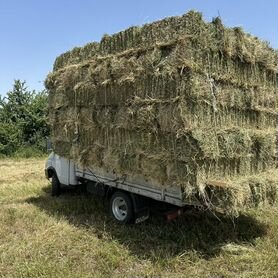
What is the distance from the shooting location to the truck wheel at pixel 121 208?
7288 millimetres

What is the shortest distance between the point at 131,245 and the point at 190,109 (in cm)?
245

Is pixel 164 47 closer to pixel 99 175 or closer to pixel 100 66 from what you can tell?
pixel 100 66

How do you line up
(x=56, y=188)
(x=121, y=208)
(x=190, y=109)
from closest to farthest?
(x=190, y=109) → (x=121, y=208) → (x=56, y=188)

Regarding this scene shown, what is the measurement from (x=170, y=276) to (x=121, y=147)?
2631 millimetres

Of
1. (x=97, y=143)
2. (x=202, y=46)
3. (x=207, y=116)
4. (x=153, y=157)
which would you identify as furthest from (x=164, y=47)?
(x=97, y=143)

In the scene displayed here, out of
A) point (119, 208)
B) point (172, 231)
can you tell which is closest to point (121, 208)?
point (119, 208)

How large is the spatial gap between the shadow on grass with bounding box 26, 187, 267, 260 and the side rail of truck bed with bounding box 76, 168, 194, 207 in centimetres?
68

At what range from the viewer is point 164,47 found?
6.19 m

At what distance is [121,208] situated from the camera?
25.2 feet

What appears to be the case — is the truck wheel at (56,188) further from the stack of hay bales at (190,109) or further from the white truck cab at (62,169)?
the stack of hay bales at (190,109)

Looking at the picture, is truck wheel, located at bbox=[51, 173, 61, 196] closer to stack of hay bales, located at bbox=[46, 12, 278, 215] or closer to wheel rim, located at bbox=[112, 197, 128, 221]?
stack of hay bales, located at bbox=[46, 12, 278, 215]

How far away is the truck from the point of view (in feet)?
21.5

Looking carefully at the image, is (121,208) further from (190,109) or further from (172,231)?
(190,109)

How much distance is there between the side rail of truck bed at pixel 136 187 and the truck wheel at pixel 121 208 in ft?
0.66
